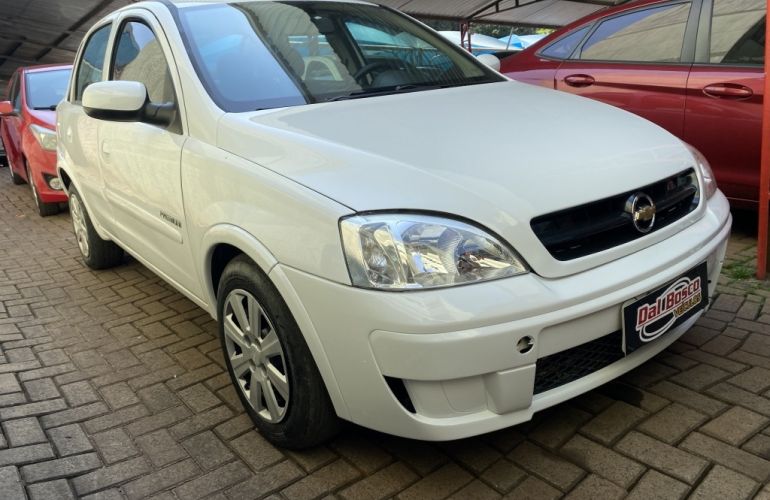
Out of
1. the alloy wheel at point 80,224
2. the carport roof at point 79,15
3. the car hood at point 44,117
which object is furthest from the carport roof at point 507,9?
the alloy wheel at point 80,224

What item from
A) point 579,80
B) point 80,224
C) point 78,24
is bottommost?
point 80,224

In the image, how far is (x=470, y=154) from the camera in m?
2.15

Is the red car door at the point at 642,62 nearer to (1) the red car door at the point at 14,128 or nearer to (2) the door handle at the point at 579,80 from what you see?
(2) the door handle at the point at 579,80

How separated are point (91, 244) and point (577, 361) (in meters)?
3.68

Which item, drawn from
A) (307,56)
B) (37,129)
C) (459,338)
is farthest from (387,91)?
(37,129)

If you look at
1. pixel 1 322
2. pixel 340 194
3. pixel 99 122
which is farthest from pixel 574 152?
pixel 1 322

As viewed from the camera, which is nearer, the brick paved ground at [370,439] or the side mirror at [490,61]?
the brick paved ground at [370,439]

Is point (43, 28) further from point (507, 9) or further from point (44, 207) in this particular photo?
point (507, 9)

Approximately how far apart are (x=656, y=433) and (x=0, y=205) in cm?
749

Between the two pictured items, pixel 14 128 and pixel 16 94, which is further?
pixel 16 94

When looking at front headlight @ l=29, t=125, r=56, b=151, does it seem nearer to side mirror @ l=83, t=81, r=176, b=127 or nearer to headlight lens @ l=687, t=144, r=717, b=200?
side mirror @ l=83, t=81, r=176, b=127

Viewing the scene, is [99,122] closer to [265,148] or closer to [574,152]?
[265,148]

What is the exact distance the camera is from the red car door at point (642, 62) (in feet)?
14.3

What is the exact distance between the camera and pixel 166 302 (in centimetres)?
410
